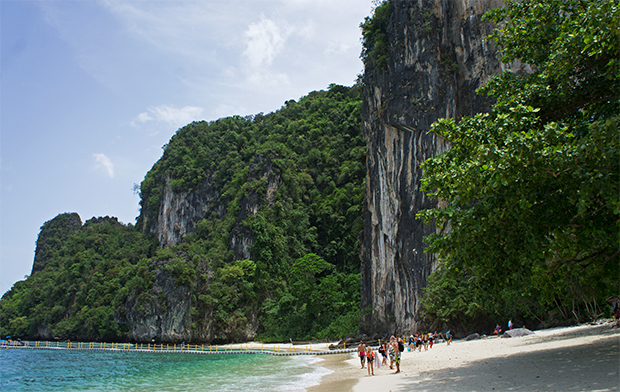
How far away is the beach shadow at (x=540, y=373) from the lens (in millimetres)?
6742

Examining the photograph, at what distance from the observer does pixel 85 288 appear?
172 feet

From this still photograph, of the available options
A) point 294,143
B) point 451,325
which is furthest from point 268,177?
point 451,325

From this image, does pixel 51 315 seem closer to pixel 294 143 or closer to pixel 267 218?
pixel 267 218

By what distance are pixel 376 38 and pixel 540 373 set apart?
89.0ft

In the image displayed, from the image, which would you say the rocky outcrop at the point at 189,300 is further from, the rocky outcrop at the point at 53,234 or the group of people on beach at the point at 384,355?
the rocky outcrop at the point at 53,234

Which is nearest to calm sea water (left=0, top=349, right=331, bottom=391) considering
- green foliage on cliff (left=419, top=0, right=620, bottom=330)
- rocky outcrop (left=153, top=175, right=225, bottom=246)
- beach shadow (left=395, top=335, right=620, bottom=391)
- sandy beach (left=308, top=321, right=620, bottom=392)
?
sandy beach (left=308, top=321, right=620, bottom=392)

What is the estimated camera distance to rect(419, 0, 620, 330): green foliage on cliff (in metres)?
6.46

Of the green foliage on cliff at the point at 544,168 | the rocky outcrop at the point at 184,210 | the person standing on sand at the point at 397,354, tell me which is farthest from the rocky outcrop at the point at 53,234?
the green foliage on cliff at the point at 544,168

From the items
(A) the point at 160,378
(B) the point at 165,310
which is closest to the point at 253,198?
(B) the point at 165,310

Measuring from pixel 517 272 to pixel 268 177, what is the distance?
44.9 meters

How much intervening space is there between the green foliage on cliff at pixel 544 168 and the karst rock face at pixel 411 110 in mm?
15351

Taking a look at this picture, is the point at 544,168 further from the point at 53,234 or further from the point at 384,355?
the point at 53,234

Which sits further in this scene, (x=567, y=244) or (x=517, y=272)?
(x=517, y=272)

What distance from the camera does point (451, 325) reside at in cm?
2469
